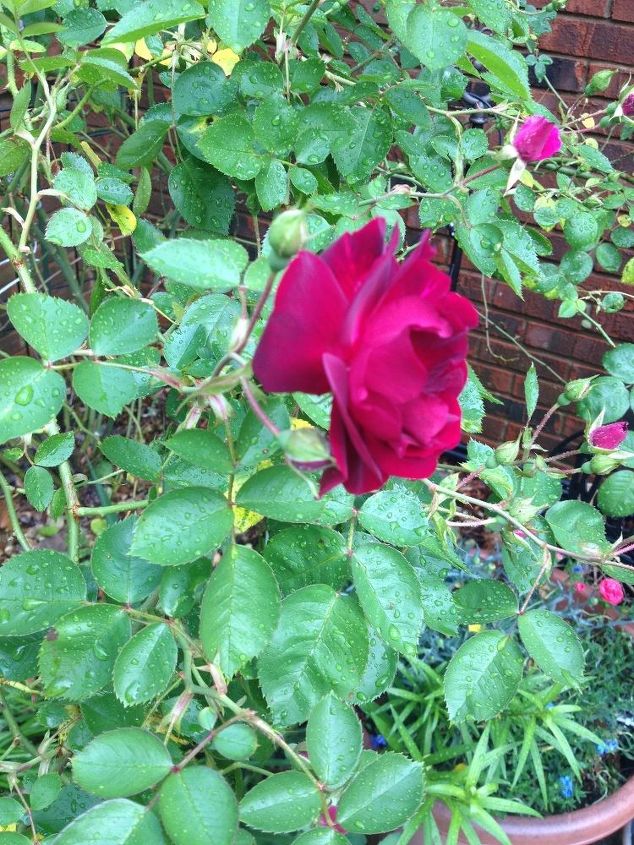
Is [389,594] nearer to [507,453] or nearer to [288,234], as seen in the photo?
[507,453]

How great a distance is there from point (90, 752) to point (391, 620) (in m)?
0.22

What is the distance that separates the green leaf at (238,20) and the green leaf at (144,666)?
0.43m

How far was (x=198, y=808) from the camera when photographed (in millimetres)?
420

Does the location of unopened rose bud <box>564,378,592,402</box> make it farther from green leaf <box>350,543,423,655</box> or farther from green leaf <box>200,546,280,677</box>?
green leaf <box>200,546,280,677</box>

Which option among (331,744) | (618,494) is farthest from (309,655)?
(618,494)

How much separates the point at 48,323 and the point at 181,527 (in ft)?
0.59

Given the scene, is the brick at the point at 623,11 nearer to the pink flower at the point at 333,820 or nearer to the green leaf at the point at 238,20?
the green leaf at the point at 238,20

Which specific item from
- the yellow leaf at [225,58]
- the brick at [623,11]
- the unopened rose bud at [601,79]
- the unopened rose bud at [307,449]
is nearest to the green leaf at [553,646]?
the unopened rose bud at [307,449]

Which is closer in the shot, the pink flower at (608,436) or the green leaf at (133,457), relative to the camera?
the green leaf at (133,457)

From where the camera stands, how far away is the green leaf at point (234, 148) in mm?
586

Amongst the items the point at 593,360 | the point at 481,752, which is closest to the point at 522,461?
the point at 481,752

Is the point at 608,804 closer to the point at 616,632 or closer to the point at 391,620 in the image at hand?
the point at 616,632

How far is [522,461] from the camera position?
25.9 inches

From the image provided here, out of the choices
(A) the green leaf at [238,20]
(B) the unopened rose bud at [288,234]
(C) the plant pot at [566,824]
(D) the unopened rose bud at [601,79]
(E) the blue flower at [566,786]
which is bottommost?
(E) the blue flower at [566,786]
